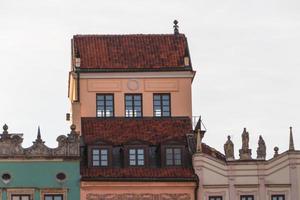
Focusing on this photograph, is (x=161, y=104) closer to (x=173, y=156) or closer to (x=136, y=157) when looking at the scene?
(x=173, y=156)

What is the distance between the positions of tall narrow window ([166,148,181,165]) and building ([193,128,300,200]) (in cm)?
124

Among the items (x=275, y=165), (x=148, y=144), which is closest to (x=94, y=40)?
(x=148, y=144)

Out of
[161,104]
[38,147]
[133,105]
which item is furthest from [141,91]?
[38,147]

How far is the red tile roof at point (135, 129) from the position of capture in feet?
278

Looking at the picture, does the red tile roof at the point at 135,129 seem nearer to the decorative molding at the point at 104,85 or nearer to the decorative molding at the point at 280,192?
the decorative molding at the point at 104,85

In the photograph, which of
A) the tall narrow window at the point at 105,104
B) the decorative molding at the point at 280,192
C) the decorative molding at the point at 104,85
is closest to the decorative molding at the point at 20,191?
the tall narrow window at the point at 105,104

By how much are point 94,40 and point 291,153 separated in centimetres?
1524

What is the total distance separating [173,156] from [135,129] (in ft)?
10.2

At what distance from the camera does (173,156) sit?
84.4 metres

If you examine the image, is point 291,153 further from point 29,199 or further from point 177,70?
point 29,199

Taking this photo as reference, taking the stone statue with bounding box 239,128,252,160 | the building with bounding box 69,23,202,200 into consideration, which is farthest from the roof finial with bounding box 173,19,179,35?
the stone statue with bounding box 239,128,252,160

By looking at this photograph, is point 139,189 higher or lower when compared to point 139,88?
lower

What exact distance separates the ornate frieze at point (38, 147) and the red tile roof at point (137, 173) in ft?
4.73

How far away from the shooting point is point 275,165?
84125 millimetres
